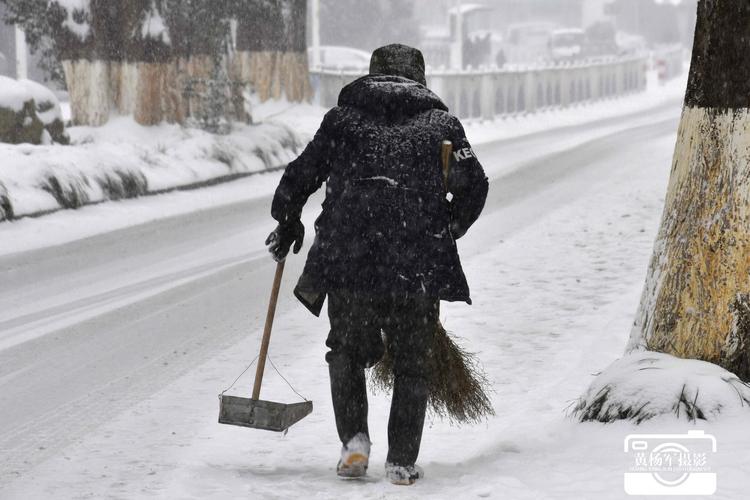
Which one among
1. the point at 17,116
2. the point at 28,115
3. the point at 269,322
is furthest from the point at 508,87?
the point at 269,322

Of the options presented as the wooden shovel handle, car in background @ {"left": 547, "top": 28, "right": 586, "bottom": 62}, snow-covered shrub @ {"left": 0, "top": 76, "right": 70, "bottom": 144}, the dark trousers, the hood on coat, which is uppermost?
car in background @ {"left": 547, "top": 28, "right": 586, "bottom": 62}

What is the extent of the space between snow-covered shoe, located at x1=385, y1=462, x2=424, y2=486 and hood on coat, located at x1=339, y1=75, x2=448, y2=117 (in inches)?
55.1

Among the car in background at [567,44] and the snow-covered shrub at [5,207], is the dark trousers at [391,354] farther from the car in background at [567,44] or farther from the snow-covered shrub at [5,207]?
the car in background at [567,44]

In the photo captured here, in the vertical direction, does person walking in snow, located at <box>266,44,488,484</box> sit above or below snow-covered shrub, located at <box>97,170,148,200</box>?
above

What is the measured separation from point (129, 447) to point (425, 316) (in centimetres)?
166

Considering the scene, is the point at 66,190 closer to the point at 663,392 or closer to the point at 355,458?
the point at 355,458

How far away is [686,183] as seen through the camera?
18.3 feet

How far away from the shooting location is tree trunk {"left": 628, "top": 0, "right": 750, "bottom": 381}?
536cm

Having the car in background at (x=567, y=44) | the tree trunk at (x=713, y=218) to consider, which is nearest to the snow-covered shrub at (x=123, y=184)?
the tree trunk at (x=713, y=218)

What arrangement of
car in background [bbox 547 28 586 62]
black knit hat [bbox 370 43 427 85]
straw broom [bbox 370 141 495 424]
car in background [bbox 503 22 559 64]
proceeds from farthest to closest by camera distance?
car in background [bbox 503 22 559 64] → car in background [bbox 547 28 586 62] → straw broom [bbox 370 141 495 424] → black knit hat [bbox 370 43 427 85]

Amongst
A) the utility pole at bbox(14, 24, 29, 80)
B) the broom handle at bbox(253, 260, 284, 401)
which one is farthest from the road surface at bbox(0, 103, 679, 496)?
the utility pole at bbox(14, 24, 29, 80)

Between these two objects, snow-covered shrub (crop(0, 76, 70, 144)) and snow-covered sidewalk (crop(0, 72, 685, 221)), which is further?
snow-covered shrub (crop(0, 76, 70, 144))

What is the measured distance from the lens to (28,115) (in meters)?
16.8

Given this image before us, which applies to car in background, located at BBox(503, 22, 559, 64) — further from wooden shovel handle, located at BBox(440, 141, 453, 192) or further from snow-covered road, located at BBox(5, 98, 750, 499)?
wooden shovel handle, located at BBox(440, 141, 453, 192)
